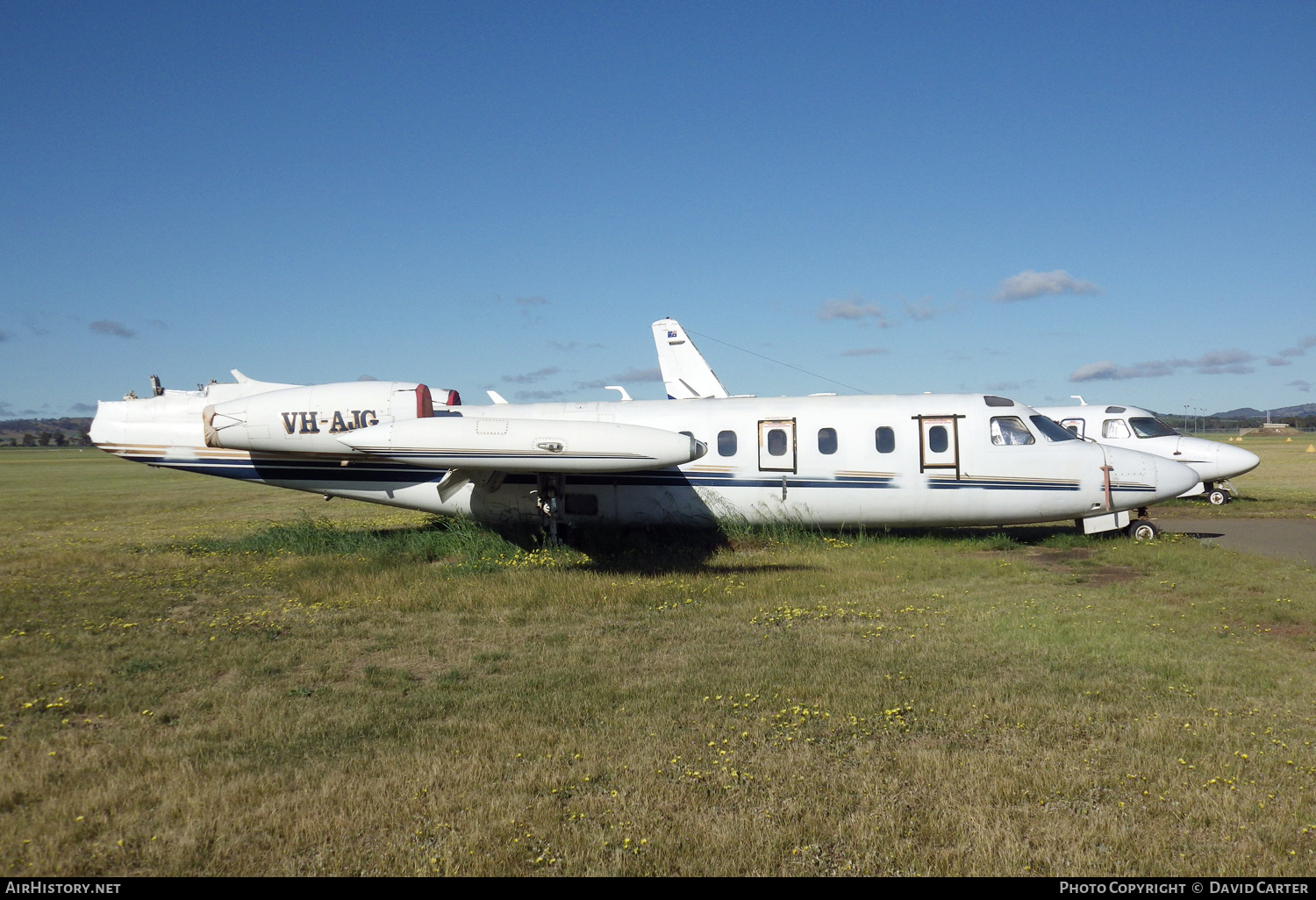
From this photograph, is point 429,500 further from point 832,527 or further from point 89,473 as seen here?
point 89,473

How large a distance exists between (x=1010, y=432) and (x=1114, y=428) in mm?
9546

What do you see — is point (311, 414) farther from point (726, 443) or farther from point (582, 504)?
point (726, 443)

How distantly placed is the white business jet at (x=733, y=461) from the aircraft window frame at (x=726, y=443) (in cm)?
2

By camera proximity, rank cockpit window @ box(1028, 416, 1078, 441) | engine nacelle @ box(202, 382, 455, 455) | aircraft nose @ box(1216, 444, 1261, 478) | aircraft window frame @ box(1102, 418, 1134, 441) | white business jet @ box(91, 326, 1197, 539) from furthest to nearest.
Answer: aircraft window frame @ box(1102, 418, 1134, 441)
aircraft nose @ box(1216, 444, 1261, 478)
cockpit window @ box(1028, 416, 1078, 441)
white business jet @ box(91, 326, 1197, 539)
engine nacelle @ box(202, 382, 455, 455)

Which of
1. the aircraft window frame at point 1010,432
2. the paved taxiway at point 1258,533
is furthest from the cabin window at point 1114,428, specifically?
the aircraft window frame at point 1010,432

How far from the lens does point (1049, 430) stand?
14836 millimetres

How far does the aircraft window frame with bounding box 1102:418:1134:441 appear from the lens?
2202 cm

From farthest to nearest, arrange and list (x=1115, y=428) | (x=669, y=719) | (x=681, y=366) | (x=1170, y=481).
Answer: (x=681, y=366)
(x=1115, y=428)
(x=1170, y=481)
(x=669, y=719)

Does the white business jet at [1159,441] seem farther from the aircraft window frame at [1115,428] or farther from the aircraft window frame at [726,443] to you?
the aircraft window frame at [726,443]

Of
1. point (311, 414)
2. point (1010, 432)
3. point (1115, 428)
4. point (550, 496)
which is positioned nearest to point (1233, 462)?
point (1115, 428)

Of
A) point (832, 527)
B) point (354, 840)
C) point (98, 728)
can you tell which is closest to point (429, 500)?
point (832, 527)

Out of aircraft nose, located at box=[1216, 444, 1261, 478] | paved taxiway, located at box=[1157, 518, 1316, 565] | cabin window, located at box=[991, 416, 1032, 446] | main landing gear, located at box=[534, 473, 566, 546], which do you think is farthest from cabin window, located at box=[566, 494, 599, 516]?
aircraft nose, located at box=[1216, 444, 1261, 478]

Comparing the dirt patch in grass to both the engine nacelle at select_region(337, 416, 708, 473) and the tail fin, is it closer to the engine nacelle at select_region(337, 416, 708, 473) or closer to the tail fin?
the engine nacelle at select_region(337, 416, 708, 473)

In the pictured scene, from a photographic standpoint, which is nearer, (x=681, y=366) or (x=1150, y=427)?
(x=1150, y=427)
